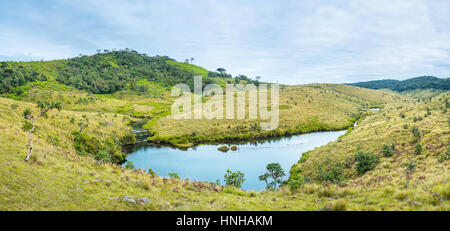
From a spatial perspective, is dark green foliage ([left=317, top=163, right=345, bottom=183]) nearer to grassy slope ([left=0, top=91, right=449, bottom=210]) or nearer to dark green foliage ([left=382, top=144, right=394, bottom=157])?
dark green foliage ([left=382, top=144, right=394, bottom=157])

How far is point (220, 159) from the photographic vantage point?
4784 cm

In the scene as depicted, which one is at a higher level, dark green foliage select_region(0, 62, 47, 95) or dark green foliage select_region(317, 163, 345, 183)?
dark green foliage select_region(0, 62, 47, 95)

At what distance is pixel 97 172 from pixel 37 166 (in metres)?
2.88

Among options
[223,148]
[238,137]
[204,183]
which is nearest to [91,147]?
[223,148]

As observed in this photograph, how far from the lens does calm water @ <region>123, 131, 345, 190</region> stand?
1614 inches

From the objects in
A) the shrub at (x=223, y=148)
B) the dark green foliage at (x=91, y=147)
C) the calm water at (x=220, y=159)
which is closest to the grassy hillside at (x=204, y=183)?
the dark green foliage at (x=91, y=147)

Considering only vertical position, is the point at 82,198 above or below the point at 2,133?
below

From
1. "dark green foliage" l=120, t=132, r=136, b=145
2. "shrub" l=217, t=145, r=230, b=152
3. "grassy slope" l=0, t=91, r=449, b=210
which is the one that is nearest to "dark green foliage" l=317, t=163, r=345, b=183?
"grassy slope" l=0, t=91, r=449, b=210

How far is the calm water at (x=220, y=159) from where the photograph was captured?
41000 millimetres

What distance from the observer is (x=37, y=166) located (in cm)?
1099

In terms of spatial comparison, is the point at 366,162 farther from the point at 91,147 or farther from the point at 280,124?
the point at 280,124
